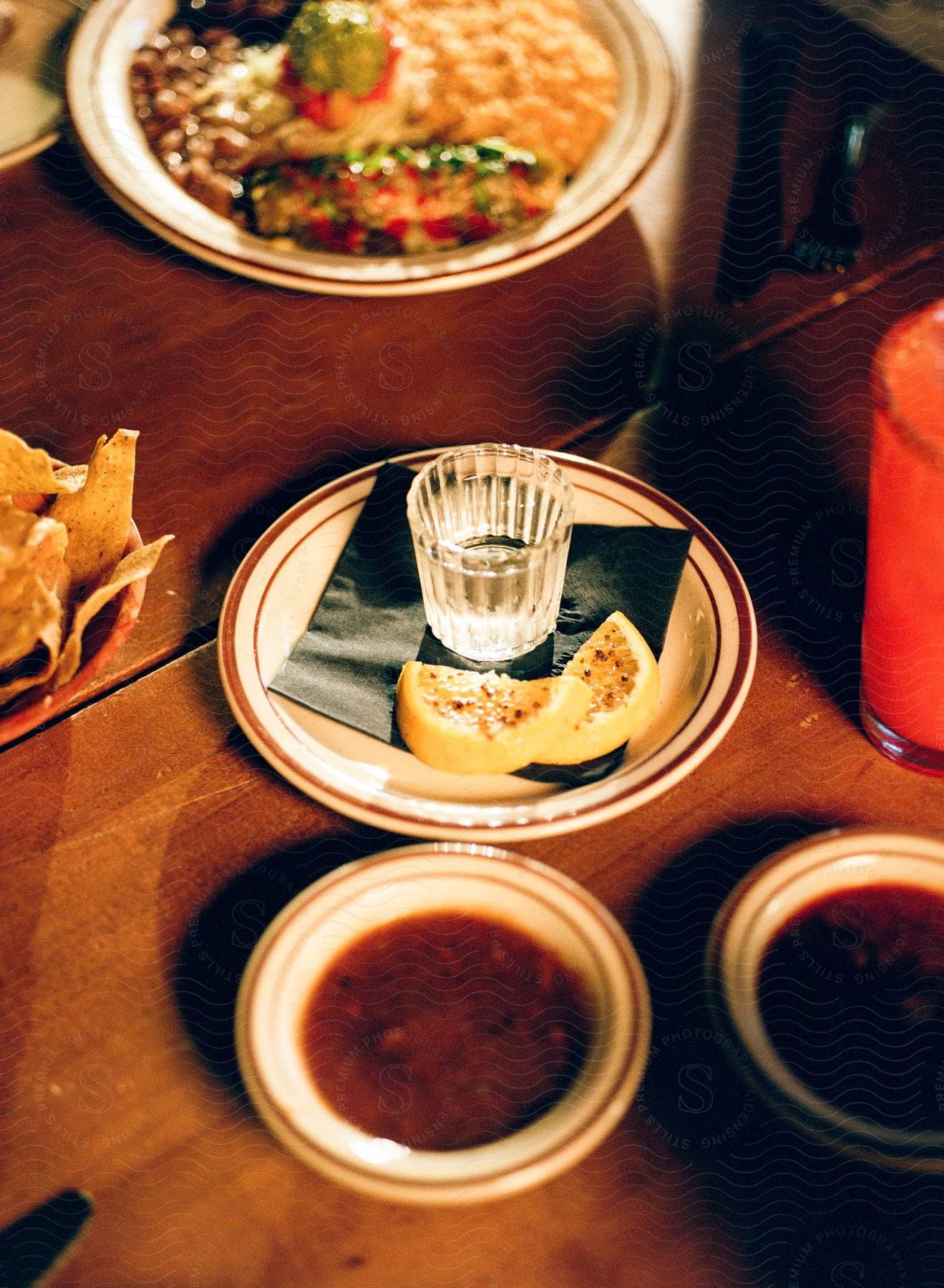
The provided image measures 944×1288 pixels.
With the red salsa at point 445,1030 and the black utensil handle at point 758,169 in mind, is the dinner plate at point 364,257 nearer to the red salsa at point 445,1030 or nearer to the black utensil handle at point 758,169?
the black utensil handle at point 758,169

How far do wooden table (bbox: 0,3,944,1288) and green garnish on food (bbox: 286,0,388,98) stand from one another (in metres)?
0.36

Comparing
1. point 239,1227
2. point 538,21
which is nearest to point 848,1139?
point 239,1227

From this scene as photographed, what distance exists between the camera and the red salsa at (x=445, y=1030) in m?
0.67

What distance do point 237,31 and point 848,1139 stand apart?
163 centimetres

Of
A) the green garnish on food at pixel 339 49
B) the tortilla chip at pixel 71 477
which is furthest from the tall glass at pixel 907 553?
the green garnish on food at pixel 339 49

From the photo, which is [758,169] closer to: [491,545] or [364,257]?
[364,257]

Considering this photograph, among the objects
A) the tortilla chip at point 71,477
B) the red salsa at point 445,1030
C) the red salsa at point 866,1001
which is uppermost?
the tortilla chip at point 71,477

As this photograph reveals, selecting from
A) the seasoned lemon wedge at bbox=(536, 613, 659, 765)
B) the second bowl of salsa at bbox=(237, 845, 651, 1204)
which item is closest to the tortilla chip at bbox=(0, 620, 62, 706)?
the second bowl of salsa at bbox=(237, 845, 651, 1204)

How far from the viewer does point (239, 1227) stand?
2.06 feet

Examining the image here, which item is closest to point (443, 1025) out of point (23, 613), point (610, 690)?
point (610, 690)

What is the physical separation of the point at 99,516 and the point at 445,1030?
46 centimetres

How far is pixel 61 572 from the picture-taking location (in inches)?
32.1

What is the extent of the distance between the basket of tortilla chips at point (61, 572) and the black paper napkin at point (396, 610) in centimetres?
14

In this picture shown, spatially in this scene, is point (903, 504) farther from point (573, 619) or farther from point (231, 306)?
point (231, 306)
